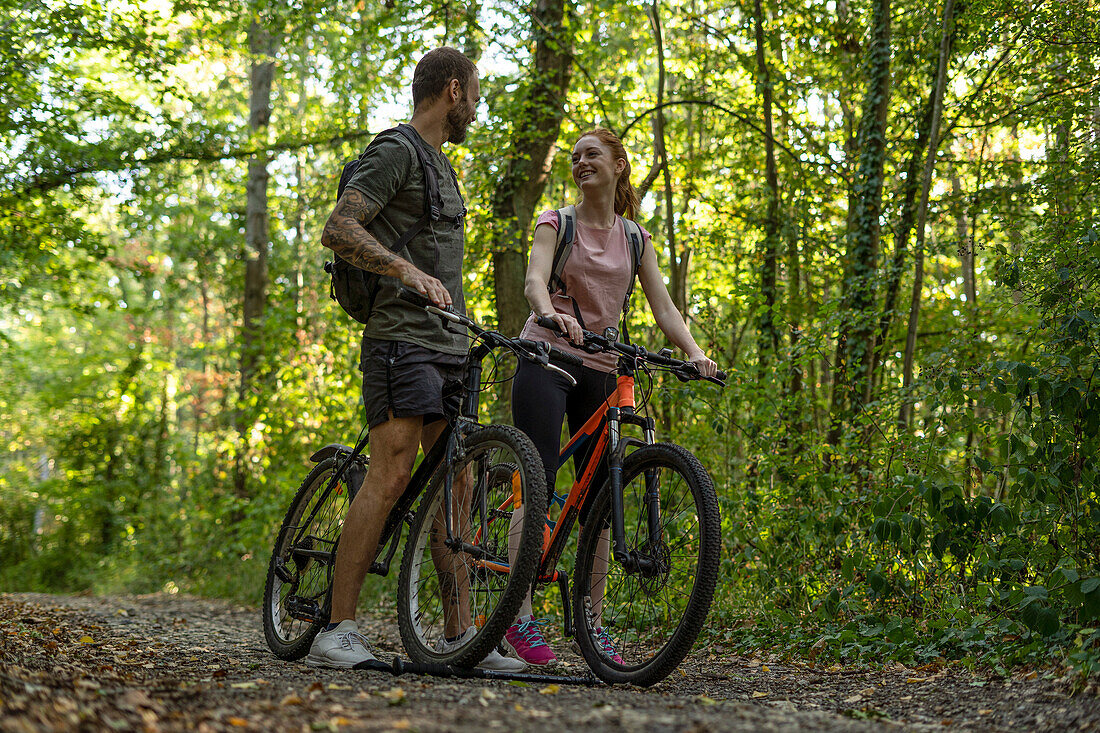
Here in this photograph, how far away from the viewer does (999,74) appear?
21.8 feet

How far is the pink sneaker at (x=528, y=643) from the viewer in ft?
11.9

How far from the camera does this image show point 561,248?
12.3 feet

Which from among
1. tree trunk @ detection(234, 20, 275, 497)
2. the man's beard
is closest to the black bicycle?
the man's beard

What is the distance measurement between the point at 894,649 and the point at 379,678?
7.29 ft

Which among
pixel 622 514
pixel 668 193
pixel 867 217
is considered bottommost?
pixel 622 514

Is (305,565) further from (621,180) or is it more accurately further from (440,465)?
(621,180)

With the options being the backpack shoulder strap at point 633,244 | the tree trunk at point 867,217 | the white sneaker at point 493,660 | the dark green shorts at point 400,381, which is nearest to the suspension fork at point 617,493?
the white sneaker at point 493,660

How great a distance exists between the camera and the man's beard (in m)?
3.58

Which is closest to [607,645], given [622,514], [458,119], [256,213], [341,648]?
[622,514]

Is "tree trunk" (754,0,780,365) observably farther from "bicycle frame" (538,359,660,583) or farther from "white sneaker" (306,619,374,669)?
"white sneaker" (306,619,374,669)

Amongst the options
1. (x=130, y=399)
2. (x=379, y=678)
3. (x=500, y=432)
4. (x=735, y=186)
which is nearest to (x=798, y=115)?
(x=735, y=186)

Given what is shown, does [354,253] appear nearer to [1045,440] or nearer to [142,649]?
[142,649]

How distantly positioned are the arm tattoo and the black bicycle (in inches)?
6.5

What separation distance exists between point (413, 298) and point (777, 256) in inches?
189
